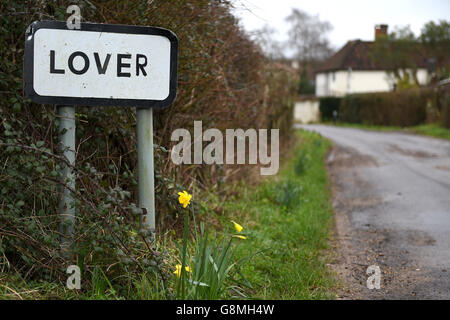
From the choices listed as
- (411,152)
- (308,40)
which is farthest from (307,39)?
(411,152)

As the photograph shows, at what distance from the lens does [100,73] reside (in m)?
3.14

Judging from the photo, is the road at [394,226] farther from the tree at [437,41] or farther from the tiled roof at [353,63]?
the tiled roof at [353,63]

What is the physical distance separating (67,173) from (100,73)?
2.12 feet

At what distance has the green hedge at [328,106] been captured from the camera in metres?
43.3

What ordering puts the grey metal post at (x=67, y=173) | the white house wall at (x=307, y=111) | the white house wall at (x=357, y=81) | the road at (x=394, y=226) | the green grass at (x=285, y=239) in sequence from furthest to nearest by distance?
1. the white house wall at (x=307, y=111)
2. the white house wall at (x=357, y=81)
3. the road at (x=394, y=226)
4. the green grass at (x=285, y=239)
5. the grey metal post at (x=67, y=173)

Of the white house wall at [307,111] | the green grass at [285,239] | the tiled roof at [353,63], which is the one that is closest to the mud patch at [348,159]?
the green grass at [285,239]

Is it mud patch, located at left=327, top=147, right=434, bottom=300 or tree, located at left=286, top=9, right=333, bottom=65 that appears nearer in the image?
mud patch, located at left=327, top=147, right=434, bottom=300

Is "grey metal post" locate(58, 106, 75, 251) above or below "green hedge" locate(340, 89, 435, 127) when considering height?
below

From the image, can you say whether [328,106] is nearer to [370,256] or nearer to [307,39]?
[307,39]

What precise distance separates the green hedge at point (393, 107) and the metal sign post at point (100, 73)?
27.9 m

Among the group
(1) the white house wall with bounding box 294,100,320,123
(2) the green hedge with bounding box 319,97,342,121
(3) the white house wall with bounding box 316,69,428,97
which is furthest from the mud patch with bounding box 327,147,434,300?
(1) the white house wall with bounding box 294,100,320,123

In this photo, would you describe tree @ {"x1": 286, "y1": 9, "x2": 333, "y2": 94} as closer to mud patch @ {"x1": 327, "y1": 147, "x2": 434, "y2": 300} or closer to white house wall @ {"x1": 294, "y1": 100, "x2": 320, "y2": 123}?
white house wall @ {"x1": 294, "y1": 100, "x2": 320, "y2": 123}

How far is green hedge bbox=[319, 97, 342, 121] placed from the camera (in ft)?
142
